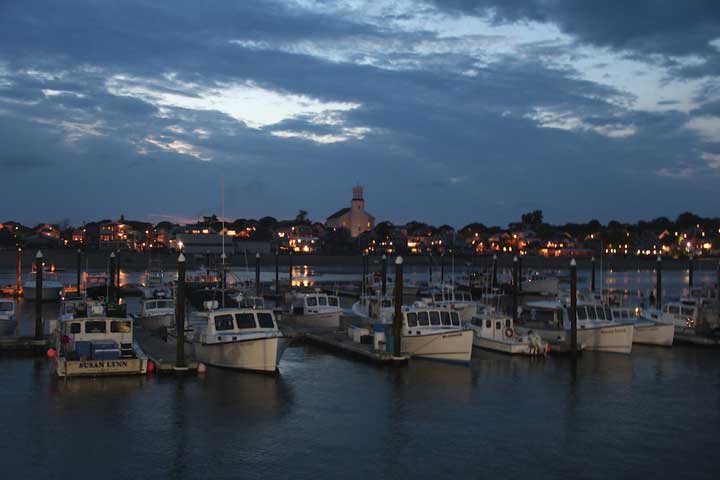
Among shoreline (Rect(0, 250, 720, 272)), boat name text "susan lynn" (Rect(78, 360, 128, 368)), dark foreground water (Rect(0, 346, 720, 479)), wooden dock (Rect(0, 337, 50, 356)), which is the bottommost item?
dark foreground water (Rect(0, 346, 720, 479))

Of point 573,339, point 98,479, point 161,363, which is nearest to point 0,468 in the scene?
point 98,479

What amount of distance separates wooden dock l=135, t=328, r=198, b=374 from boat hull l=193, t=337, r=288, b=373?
42.2 inches

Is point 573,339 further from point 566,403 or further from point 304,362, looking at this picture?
point 304,362

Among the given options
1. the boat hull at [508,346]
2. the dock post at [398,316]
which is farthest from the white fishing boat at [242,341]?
the boat hull at [508,346]

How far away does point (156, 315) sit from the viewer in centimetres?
3984

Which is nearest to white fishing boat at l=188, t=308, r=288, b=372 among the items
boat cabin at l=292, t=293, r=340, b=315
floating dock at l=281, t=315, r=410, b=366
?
floating dock at l=281, t=315, r=410, b=366

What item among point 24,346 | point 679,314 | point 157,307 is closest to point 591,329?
point 679,314

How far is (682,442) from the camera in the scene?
69.6 feet

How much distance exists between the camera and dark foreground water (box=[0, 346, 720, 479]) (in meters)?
18.4

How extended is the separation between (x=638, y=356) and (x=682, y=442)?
1457cm

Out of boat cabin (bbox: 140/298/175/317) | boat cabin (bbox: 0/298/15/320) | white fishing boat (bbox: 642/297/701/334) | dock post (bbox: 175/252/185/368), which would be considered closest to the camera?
dock post (bbox: 175/252/185/368)

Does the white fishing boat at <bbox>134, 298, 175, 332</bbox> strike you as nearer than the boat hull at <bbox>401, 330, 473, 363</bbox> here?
No

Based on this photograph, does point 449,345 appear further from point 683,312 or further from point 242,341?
point 683,312

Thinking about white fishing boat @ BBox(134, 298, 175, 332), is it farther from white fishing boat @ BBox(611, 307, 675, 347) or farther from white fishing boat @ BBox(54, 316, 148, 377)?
white fishing boat @ BBox(611, 307, 675, 347)
